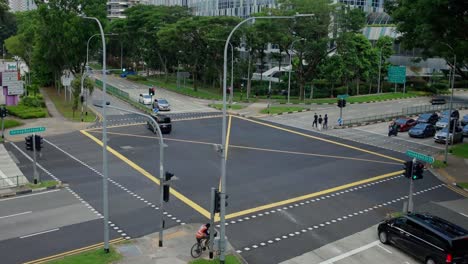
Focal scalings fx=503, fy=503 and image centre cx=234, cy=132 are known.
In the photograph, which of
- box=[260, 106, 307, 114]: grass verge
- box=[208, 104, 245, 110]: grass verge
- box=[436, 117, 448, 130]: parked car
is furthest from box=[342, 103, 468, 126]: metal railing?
box=[208, 104, 245, 110]: grass verge

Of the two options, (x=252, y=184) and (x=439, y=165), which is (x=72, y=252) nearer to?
(x=252, y=184)

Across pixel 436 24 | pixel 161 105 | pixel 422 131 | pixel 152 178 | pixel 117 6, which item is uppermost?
pixel 117 6

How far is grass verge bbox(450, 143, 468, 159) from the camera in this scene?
3831cm

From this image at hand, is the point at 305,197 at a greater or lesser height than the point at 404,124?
lesser

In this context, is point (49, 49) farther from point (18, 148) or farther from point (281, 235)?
point (281, 235)

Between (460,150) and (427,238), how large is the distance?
2385cm

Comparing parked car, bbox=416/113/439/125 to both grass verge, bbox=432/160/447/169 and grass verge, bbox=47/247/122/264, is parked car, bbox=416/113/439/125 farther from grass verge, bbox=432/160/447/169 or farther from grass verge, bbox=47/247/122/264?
grass verge, bbox=47/247/122/264

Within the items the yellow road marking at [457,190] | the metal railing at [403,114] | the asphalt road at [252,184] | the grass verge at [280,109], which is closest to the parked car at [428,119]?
the metal railing at [403,114]

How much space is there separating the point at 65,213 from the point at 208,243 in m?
8.32

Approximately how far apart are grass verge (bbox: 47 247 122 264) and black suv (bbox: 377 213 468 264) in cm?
1081

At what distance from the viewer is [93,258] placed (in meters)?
18.2

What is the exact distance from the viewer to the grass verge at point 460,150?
38.3m

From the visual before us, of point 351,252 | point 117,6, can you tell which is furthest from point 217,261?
point 117,6

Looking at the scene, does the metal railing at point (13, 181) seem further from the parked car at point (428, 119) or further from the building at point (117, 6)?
the building at point (117, 6)
